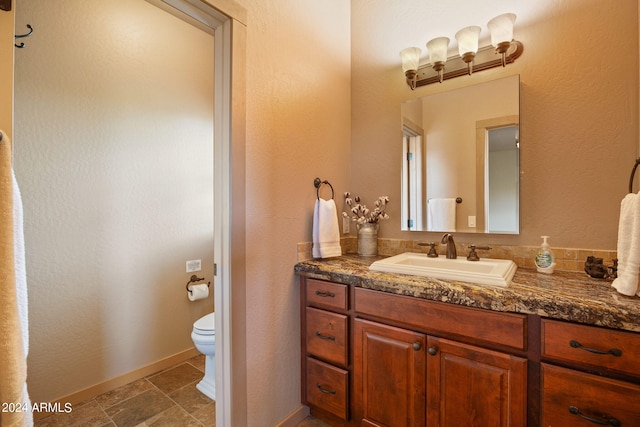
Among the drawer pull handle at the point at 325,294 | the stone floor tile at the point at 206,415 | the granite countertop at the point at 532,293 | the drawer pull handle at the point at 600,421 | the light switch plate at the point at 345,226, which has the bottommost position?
the stone floor tile at the point at 206,415

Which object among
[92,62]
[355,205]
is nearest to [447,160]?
[355,205]

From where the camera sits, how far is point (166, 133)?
7.70 ft

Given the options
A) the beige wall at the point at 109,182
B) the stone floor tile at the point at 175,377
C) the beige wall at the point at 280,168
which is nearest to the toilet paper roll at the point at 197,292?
the beige wall at the point at 109,182

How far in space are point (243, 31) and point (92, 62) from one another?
52.7 inches

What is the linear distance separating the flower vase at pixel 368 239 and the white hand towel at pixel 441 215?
35 centimetres

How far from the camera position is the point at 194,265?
252cm

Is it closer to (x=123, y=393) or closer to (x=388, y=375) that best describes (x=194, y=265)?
(x=123, y=393)

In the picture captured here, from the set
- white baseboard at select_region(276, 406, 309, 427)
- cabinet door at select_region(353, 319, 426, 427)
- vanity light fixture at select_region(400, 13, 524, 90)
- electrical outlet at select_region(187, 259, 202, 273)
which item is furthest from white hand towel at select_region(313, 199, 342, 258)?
electrical outlet at select_region(187, 259, 202, 273)

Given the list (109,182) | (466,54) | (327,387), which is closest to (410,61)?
(466,54)

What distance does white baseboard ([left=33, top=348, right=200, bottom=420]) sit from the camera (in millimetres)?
1806

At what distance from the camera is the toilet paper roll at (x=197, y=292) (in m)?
2.43

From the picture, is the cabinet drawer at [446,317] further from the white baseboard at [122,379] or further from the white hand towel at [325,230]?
the white baseboard at [122,379]

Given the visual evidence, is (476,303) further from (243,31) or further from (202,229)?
(202,229)

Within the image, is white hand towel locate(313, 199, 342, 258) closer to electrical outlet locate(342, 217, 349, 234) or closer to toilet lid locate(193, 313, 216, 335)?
electrical outlet locate(342, 217, 349, 234)
